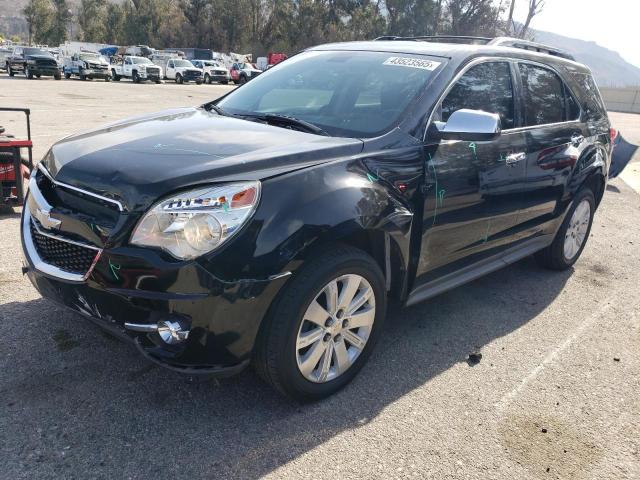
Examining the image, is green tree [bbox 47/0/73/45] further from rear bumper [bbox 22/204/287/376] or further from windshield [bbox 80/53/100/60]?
rear bumper [bbox 22/204/287/376]

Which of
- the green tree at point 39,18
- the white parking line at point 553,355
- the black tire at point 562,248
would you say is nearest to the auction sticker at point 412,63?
the white parking line at point 553,355

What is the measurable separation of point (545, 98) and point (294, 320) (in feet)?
10.0

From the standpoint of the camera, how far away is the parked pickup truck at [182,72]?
3788 centimetres

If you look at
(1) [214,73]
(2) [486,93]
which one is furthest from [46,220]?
(1) [214,73]

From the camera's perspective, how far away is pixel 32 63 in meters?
32.0

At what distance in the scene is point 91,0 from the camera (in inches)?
2766

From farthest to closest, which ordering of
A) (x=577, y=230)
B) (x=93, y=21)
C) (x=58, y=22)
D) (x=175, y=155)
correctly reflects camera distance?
(x=93, y=21) < (x=58, y=22) < (x=577, y=230) < (x=175, y=155)

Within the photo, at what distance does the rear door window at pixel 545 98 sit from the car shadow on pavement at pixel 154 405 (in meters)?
1.75

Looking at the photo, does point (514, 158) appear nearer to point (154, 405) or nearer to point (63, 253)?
point (154, 405)

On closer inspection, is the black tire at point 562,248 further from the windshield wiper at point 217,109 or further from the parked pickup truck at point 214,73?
the parked pickup truck at point 214,73

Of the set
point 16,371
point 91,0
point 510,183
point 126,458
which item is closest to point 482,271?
point 510,183

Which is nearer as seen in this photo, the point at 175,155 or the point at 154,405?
the point at 175,155

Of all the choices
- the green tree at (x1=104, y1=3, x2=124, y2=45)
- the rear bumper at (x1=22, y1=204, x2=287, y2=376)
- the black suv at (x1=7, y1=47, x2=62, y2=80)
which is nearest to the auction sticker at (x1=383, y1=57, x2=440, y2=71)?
the rear bumper at (x1=22, y1=204, x2=287, y2=376)

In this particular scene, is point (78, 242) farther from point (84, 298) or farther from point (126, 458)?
point (126, 458)
